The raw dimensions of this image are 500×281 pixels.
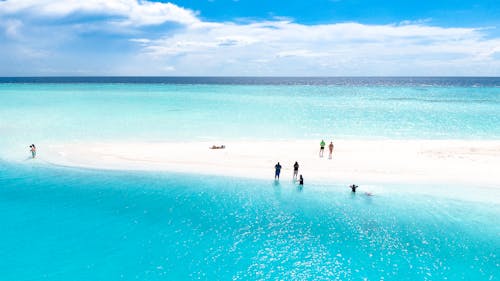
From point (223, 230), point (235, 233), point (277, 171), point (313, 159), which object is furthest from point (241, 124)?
point (235, 233)

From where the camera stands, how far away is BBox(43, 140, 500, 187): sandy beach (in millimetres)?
26281

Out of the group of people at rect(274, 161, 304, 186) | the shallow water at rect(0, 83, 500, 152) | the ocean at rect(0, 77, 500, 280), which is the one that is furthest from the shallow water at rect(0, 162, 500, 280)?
the shallow water at rect(0, 83, 500, 152)

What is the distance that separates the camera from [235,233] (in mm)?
17891

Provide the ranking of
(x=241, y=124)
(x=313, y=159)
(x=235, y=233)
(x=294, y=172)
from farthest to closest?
(x=241, y=124)
(x=313, y=159)
(x=294, y=172)
(x=235, y=233)

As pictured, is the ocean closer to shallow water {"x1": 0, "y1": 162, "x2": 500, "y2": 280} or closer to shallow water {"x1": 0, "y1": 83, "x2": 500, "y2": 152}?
shallow water {"x1": 0, "y1": 162, "x2": 500, "y2": 280}

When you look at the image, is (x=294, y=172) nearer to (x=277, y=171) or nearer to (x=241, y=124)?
(x=277, y=171)

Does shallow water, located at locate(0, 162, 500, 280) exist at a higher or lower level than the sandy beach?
lower

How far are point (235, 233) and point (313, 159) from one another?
1421 cm

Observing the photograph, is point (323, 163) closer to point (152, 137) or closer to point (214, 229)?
point (214, 229)

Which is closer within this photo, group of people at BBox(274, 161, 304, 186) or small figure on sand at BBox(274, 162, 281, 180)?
group of people at BBox(274, 161, 304, 186)

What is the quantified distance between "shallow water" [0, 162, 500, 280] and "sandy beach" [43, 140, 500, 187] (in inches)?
121

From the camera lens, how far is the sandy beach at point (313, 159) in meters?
26.3

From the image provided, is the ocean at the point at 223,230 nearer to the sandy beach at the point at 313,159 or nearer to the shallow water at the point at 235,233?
the shallow water at the point at 235,233

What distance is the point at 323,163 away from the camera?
29203 mm
